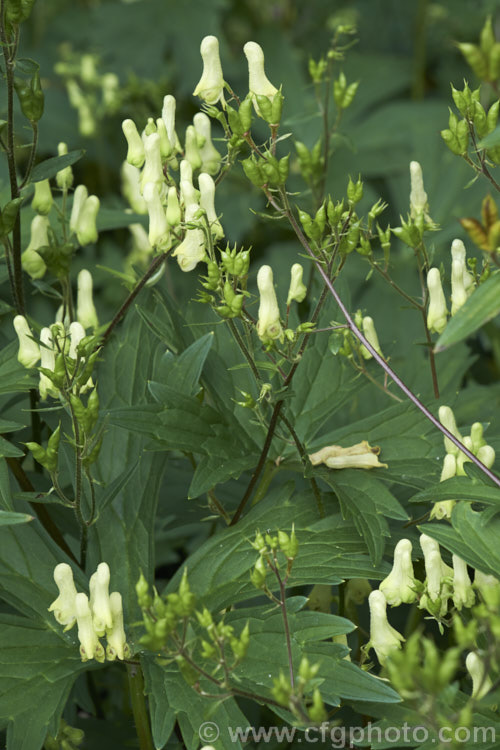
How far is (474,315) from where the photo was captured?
932mm

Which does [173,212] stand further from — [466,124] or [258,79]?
[466,124]

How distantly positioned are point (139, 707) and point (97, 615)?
21 cm

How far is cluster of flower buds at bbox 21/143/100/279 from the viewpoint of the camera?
1.49m

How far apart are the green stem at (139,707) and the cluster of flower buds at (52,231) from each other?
66 centimetres

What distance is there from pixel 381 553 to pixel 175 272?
2.15m

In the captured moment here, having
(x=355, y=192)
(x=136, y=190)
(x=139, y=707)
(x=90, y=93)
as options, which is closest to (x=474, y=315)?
(x=355, y=192)

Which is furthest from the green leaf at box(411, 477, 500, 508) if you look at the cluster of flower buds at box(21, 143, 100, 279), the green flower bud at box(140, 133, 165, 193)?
the cluster of flower buds at box(21, 143, 100, 279)

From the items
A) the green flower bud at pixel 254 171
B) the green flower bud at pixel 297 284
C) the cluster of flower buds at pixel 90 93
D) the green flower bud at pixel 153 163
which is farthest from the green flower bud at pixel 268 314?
the cluster of flower buds at pixel 90 93

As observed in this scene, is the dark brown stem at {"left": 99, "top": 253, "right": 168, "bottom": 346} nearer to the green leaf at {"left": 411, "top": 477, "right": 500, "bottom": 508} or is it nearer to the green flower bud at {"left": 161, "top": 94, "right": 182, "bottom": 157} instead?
the green flower bud at {"left": 161, "top": 94, "right": 182, "bottom": 157}

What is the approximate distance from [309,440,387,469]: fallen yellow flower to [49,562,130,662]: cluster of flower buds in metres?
0.40

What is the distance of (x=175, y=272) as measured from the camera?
324 centimetres

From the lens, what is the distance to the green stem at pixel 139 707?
1293 millimetres

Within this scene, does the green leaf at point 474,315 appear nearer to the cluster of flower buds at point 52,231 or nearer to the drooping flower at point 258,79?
the drooping flower at point 258,79

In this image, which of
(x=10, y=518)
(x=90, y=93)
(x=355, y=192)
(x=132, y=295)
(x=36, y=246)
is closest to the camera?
(x=10, y=518)
